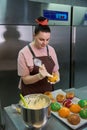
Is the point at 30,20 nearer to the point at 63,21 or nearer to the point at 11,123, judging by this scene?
the point at 63,21

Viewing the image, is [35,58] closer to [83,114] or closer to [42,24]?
[42,24]

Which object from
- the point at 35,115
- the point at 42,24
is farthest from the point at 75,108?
the point at 42,24

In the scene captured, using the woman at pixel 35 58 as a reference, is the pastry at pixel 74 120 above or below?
below

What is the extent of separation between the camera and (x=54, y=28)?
6.85 feet

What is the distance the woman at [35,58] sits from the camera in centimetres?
127

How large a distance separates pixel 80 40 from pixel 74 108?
149cm

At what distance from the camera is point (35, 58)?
1.36 meters

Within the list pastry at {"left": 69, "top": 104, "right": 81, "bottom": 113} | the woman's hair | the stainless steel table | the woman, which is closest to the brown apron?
the woman

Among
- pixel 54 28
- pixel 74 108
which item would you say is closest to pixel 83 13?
pixel 54 28

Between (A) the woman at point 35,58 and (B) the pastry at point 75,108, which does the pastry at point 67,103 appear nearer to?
(B) the pastry at point 75,108

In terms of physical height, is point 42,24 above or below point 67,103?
above

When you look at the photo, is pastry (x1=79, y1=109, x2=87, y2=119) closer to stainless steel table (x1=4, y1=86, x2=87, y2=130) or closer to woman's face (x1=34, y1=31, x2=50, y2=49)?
stainless steel table (x1=4, y1=86, x2=87, y2=130)

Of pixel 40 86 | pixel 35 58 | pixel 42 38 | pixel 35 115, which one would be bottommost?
pixel 40 86

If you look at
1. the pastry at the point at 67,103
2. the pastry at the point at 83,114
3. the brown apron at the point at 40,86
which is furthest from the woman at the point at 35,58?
the pastry at the point at 83,114
